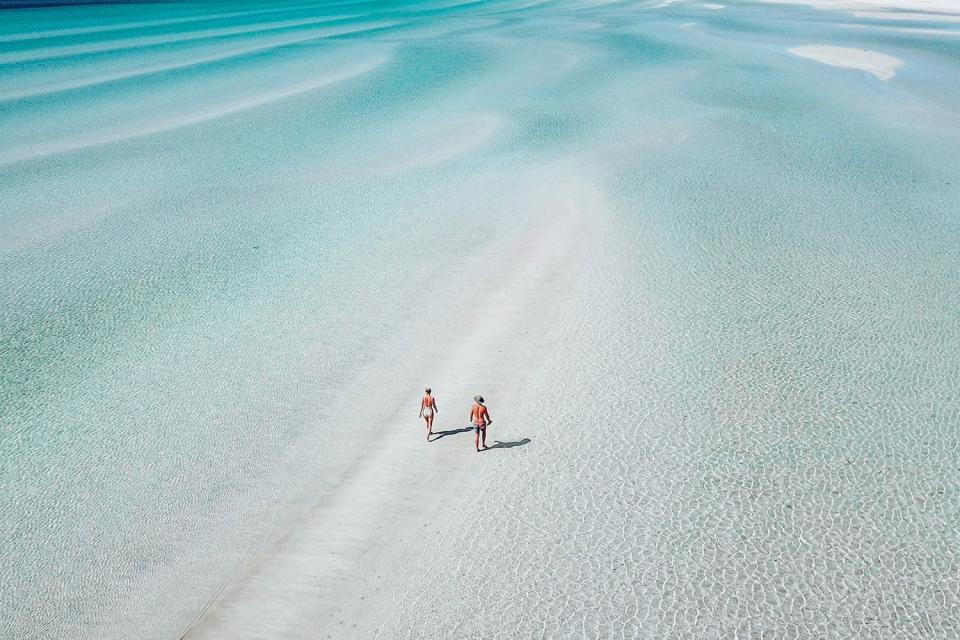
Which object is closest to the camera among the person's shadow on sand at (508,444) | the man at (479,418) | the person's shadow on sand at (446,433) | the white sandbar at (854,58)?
the man at (479,418)

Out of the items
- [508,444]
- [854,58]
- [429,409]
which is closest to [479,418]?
[508,444]

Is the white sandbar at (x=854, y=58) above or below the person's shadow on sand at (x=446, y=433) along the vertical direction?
above

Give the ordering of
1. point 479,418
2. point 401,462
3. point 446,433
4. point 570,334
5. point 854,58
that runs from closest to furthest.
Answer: point 479,418 → point 401,462 → point 446,433 → point 570,334 → point 854,58

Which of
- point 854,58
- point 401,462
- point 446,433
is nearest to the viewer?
point 401,462

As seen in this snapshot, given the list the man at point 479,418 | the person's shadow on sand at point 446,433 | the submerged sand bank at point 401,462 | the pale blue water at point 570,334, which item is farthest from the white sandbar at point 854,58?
the man at point 479,418

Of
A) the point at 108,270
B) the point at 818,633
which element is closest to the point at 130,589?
the point at 818,633

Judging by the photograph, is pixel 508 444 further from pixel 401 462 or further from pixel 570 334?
pixel 570 334

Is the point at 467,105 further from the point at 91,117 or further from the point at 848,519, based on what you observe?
the point at 848,519

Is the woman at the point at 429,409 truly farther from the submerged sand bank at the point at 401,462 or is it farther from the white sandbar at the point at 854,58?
the white sandbar at the point at 854,58

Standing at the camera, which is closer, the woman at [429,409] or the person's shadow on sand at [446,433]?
the woman at [429,409]

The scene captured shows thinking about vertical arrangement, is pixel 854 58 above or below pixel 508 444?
above
